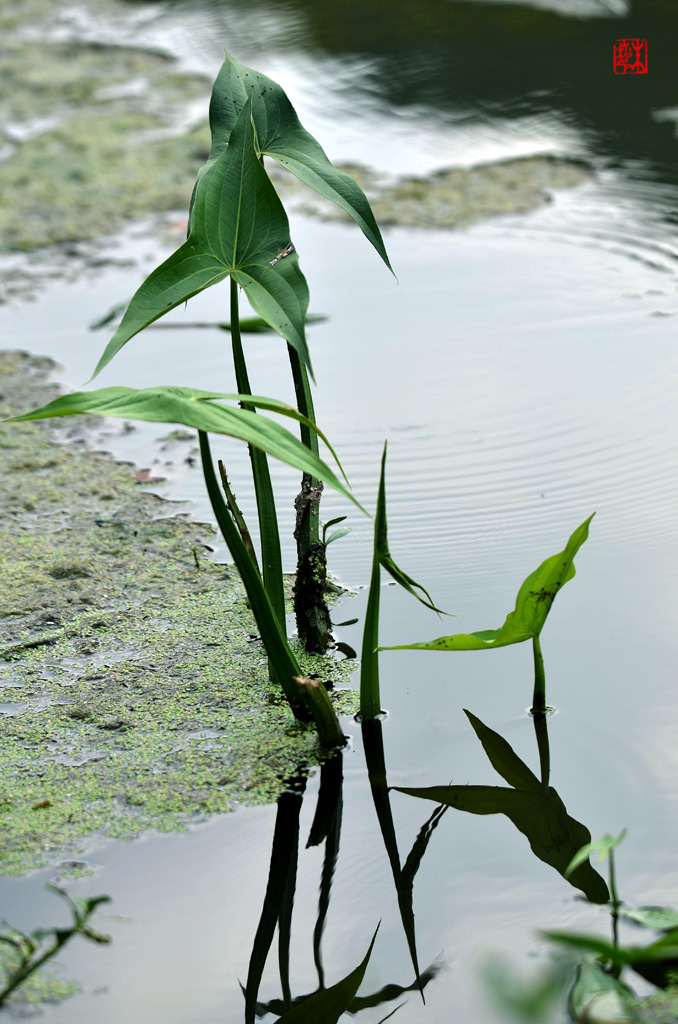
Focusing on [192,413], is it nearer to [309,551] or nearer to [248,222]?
[248,222]

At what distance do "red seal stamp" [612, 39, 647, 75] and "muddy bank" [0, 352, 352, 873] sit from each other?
2666mm

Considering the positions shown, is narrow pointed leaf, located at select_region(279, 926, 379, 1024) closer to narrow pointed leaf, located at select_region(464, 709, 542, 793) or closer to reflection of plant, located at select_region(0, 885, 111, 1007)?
reflection of plant, located at select_region(0, 885, 111, 1007)

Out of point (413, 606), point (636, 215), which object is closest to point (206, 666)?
point (413, 606)

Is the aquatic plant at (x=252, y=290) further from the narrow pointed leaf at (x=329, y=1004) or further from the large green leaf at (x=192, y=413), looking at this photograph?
the narrow pointed leaf at (x=329, y=1004)

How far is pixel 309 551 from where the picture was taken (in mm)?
1338

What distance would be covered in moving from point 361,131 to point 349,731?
2844mm

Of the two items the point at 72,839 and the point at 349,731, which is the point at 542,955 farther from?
the point at 72,839

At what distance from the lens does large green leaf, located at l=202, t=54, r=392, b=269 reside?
120 centimetres

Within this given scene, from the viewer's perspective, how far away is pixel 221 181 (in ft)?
3.72

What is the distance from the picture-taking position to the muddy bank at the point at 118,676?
1191 millimetres

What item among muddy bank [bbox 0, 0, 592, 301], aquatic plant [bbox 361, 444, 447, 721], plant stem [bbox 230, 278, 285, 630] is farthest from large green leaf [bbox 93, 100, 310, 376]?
muddy bank [bbox 0, 0, 592, 301]

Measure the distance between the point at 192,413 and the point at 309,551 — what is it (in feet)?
1.31

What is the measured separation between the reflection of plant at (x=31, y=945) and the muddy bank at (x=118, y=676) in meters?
0.11

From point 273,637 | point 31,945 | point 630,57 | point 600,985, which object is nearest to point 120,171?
point 630,57
